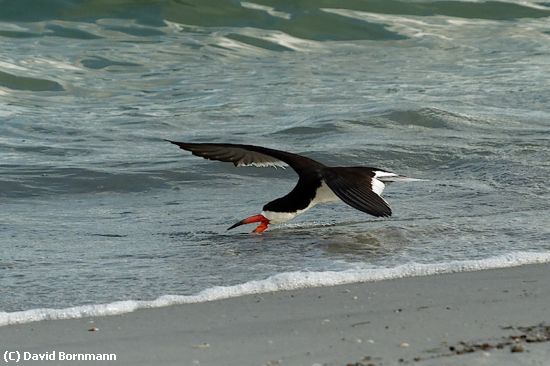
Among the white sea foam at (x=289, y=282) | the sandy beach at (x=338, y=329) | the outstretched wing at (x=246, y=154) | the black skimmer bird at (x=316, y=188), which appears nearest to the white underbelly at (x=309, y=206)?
the black skimmer bird at (x=316, y=188)

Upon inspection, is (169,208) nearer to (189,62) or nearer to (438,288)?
(438,288)

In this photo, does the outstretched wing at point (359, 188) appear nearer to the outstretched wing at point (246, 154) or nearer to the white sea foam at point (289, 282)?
the outstretched wing at point (246, 154)

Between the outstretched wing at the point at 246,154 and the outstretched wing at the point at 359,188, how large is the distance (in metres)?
0.27

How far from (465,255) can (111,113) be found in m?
7.18

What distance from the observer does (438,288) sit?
18.0 feet

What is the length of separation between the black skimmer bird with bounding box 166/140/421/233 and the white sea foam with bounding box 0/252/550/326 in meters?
0.83

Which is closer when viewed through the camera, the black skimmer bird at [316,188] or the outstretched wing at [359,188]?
the outstretched wing at [359,188]

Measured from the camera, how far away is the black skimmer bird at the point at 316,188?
692cm

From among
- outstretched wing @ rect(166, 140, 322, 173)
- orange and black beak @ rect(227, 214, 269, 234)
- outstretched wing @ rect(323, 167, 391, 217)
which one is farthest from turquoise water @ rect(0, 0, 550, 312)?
outstretched wing @ rect(166, 140, 322, 173)

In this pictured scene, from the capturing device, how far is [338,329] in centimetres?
470

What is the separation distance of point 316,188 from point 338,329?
266cm

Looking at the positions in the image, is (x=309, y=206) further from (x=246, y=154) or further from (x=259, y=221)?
(x=246, y=154)

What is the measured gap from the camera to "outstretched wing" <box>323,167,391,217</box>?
22.2ft

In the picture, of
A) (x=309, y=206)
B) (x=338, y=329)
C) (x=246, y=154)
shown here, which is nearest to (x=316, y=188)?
(x=309, y=206)
